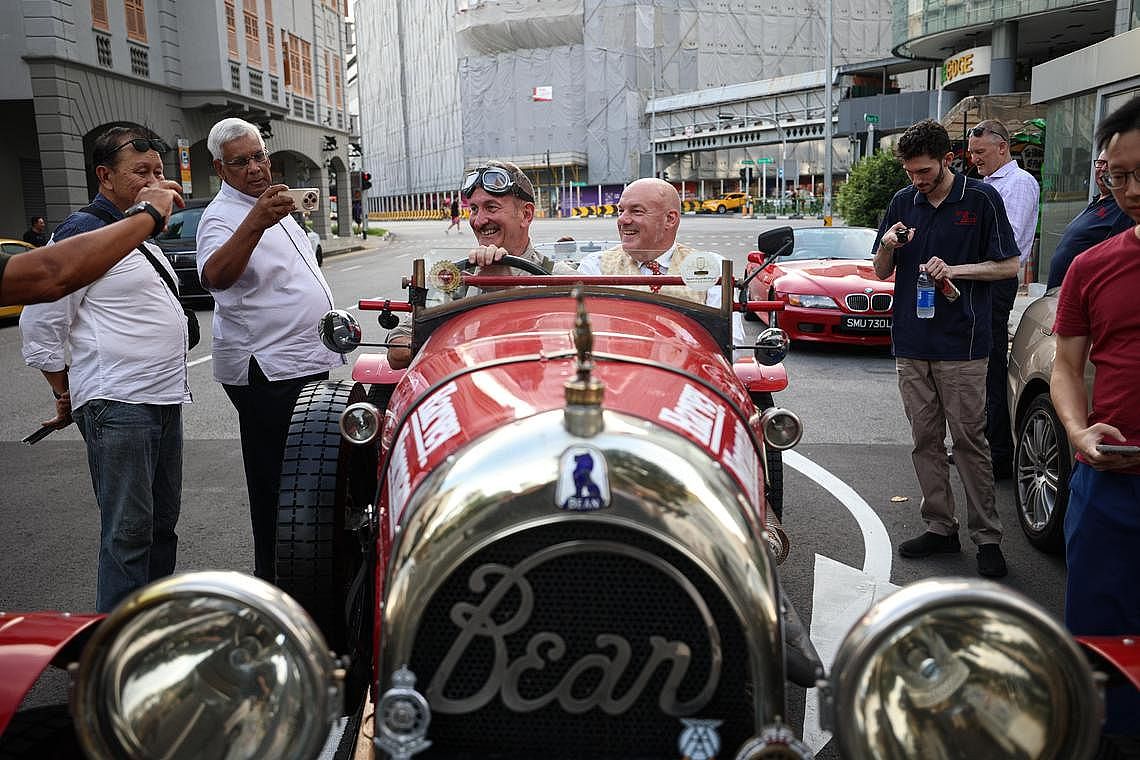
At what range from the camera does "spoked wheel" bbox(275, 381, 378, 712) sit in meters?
3.02

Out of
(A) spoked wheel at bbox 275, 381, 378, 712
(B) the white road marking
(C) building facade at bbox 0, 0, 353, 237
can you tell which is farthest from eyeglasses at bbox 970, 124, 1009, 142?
(C) building facade at bbox 0, 0, 353, 237

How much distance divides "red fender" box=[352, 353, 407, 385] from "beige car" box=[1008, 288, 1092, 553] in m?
3.12

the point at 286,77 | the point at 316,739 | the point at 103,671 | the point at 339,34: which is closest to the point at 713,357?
the point at 316,739

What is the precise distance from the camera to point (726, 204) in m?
67.1

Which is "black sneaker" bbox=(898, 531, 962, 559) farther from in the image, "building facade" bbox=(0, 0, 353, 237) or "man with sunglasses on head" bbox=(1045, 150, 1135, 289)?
"building facade" bbox=(0, 0, 353, 237)

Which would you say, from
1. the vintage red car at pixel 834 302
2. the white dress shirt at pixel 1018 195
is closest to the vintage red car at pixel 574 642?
the white dress shirt at pixel 1018 195

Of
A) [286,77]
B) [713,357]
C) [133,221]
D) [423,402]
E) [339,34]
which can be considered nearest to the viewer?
[423,402]

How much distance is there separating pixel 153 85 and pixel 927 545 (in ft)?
83.4

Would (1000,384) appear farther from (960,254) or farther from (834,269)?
(834,269)

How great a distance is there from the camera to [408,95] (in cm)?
8550

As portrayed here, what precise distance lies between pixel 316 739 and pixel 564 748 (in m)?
0.50

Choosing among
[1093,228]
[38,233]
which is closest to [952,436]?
[1093,228]

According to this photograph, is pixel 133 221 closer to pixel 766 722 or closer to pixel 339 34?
pixel 766 722

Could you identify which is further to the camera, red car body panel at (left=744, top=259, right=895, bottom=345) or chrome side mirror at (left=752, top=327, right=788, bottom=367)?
red car body panel at (left=744, top=259, right=895, bottom=345)
